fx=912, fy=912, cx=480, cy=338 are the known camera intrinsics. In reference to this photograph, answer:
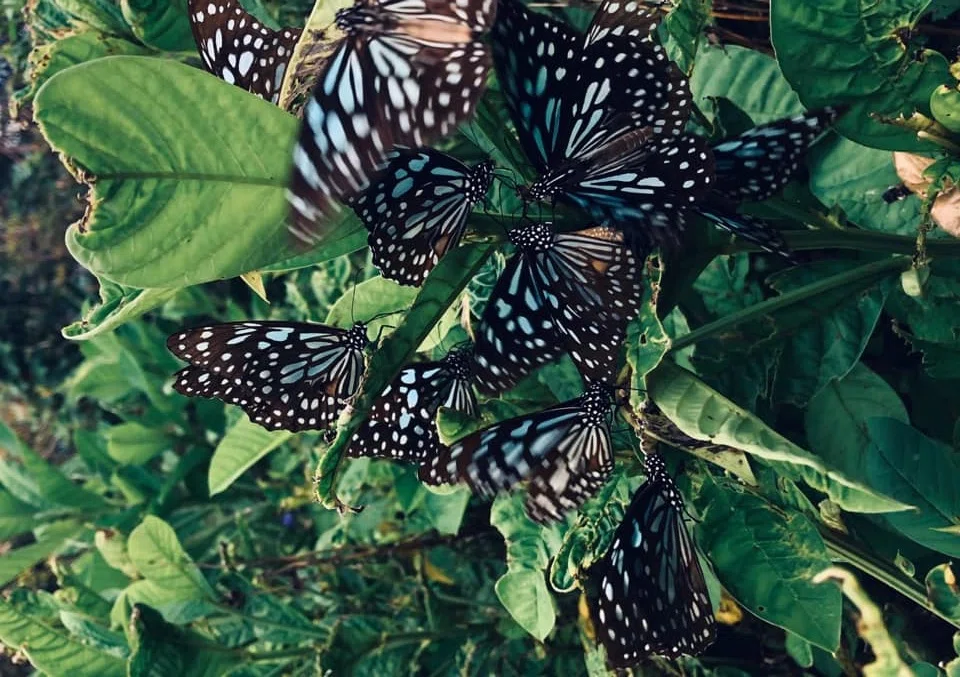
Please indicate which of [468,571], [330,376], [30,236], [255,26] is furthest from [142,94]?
[30,236]

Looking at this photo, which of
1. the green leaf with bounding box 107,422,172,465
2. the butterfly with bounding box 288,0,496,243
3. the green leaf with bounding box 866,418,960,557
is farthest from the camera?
the green leaf with bounding box 107,422,172,465

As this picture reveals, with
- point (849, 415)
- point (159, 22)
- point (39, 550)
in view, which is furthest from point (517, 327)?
point (39, 550)

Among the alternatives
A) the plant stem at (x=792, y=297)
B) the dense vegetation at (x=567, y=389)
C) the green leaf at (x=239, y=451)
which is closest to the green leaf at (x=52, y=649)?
the dense vegetation at (x=567, y=389)

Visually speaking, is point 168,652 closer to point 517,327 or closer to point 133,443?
point 517,327

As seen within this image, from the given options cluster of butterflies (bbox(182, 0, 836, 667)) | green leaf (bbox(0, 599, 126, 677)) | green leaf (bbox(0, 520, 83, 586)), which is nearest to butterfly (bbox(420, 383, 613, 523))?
cluster of butterflies (bbox(182, 0, 836, 667))

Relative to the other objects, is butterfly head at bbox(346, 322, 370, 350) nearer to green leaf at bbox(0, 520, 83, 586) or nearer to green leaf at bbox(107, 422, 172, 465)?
green leaf at bbox(0, 520, 83, 586)
